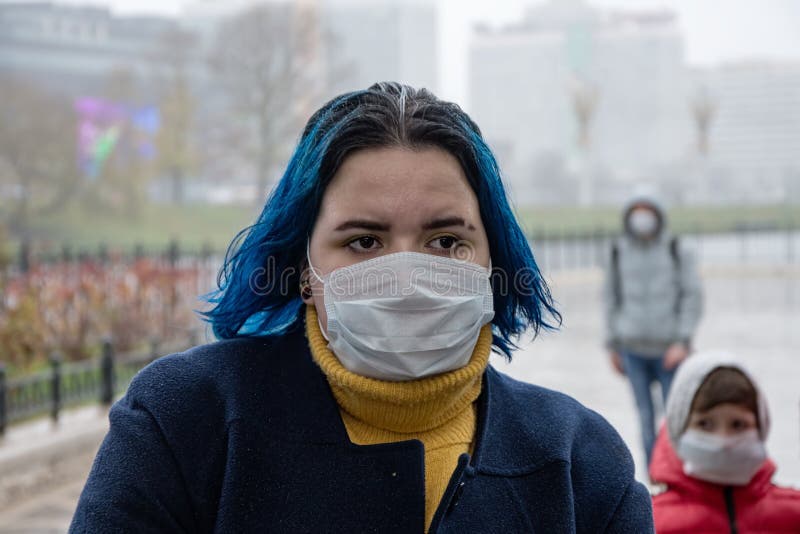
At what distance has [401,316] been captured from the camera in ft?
4.91

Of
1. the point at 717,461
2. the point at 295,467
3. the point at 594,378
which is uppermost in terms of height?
the point at 295,467

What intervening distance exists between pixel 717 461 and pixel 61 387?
5590 mm

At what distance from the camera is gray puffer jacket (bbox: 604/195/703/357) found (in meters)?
5.75

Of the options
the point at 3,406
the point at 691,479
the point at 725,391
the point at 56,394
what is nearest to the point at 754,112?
the point at 56,394

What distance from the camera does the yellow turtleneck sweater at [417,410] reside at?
1.46 metres

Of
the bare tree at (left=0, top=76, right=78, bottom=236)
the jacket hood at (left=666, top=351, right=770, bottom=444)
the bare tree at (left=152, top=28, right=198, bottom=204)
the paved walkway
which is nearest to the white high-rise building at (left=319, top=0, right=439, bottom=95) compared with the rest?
the bare tree at (left=152, top=28, right=198, bottom=204)

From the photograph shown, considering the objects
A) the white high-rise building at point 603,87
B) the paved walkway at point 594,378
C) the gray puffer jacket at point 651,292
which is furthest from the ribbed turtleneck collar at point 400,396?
the white high-rise building at point 603,87

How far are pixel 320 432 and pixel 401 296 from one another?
23cm

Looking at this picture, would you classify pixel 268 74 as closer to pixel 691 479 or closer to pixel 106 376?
pixel 106 376

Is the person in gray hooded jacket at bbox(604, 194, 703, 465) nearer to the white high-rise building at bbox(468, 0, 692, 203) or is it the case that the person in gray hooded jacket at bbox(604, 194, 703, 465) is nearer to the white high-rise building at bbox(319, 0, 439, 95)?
the white high-rise building at bbox(319, 0, 439, 95)

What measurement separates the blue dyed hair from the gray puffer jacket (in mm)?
4143

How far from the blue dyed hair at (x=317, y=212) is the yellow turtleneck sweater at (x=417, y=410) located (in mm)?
183

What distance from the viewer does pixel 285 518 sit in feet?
4.47

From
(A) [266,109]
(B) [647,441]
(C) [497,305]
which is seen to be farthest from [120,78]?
(C) [497,305]
